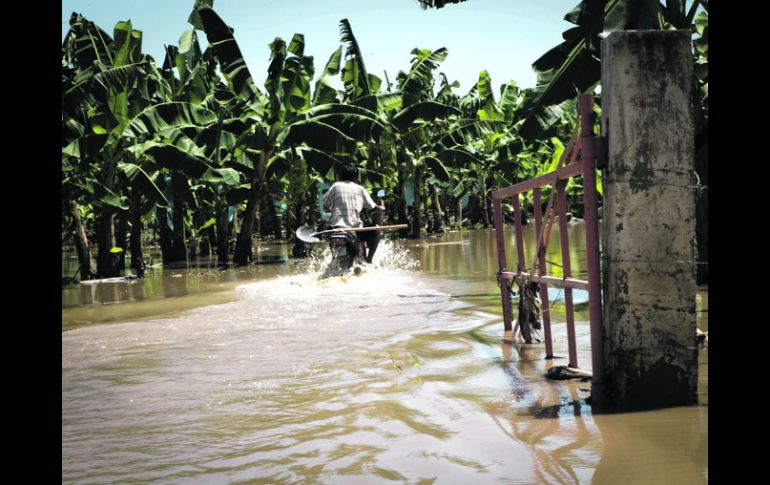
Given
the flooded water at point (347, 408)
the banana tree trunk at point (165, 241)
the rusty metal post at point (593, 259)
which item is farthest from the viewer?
the banana tree trunk at point (165, 241)

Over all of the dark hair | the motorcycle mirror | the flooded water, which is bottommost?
the flooded water

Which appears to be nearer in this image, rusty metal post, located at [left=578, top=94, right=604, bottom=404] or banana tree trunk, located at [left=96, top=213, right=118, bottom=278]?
rusty metal post, located at [left=578, top=94, right=604, bottom=404]

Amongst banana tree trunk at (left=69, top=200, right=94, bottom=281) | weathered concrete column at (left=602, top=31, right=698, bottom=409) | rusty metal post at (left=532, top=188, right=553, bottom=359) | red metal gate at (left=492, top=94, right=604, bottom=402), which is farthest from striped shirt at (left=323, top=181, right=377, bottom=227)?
weathered concrete column at (left=602, top=31, right=698, bottom=409)

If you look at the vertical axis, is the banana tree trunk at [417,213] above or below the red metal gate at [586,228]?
above

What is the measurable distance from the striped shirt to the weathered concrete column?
8.19m

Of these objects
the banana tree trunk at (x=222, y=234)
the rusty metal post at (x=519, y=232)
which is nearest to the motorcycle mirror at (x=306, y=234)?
the banana tree trunk at (x=222, y=234)

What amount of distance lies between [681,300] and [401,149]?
79.7 ft

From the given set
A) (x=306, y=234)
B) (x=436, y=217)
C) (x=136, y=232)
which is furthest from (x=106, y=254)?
(x=436, y=217)

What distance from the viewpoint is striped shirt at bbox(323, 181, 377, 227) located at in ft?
40.7

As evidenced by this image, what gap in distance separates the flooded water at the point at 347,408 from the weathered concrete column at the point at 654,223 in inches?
9.1

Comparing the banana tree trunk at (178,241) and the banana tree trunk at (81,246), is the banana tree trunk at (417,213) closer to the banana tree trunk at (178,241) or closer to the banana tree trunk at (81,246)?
the banana tree trunk at (178,241)

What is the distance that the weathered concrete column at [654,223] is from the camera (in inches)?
172

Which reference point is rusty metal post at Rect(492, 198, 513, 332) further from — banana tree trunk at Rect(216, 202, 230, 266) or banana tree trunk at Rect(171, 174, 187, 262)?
banana tree trunk at Rect(171, 174, 187, 262)
